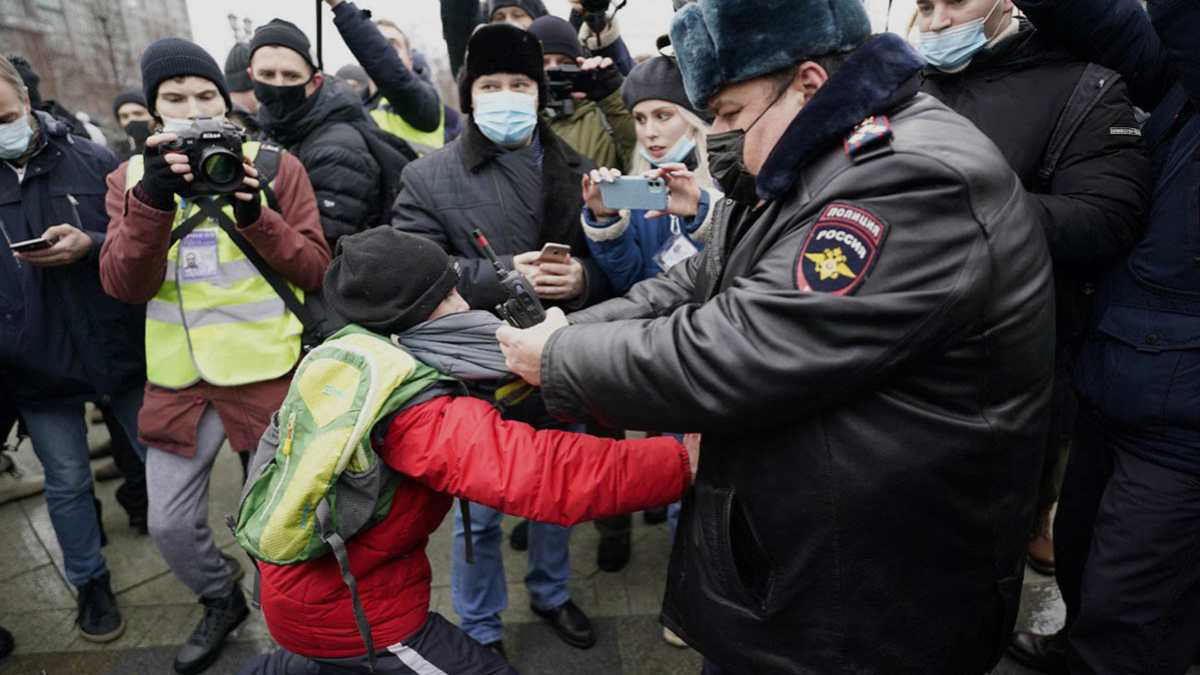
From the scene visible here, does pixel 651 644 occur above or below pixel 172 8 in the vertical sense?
below

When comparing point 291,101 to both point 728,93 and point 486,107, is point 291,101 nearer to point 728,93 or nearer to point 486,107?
point 486,107

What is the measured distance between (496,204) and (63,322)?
179 centimetres

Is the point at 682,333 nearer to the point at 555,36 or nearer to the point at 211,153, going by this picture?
the point at 211,153

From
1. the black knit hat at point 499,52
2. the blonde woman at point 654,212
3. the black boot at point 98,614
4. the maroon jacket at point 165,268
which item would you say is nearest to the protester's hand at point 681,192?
the blonde woman at point 654,212

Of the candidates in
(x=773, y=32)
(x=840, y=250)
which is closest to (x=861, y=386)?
(x=840, y=250)

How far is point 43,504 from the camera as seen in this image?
408 centimetres

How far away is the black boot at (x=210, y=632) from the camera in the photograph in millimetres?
2791

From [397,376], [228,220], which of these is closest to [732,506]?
[397,376]

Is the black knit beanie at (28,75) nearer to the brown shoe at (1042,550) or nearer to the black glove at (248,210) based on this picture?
the black glove at (248,210)

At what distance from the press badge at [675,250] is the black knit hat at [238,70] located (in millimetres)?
3326

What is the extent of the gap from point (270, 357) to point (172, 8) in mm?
21482

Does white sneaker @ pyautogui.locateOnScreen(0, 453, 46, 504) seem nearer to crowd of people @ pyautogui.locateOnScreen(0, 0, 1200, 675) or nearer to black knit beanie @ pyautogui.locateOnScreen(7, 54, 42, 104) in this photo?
crowd of people @ pyautogui.locateOnScreen(0, 0, 1200, 675)

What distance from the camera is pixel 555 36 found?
3557 mm

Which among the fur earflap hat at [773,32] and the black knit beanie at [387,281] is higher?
the fur earflap hat at [773,32]
